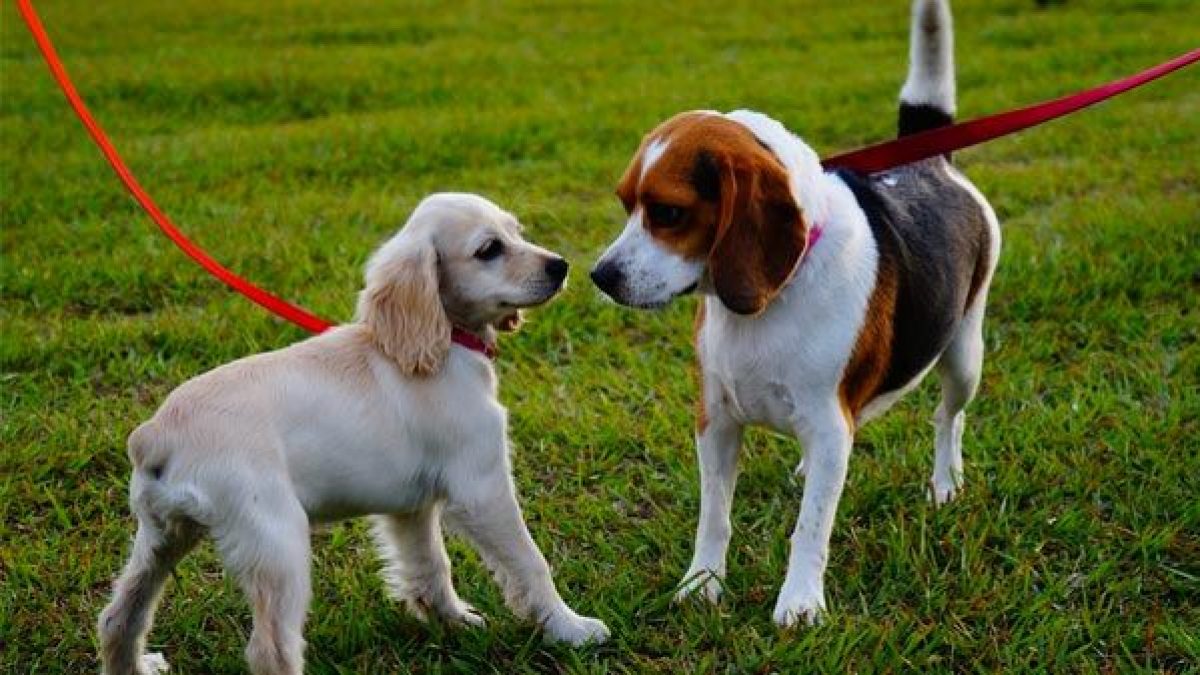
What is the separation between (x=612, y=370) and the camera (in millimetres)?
5332

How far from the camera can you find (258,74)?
448 inches

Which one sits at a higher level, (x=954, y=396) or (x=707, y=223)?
(x=707, y=223)

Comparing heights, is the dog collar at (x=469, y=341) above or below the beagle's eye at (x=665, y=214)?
below

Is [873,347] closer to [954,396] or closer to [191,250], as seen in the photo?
[954,396]

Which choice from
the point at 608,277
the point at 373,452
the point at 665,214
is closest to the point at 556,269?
the point at 608,277

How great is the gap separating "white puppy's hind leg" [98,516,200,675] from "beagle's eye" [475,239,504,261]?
3.13 feet

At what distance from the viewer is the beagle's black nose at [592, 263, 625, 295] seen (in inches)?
129

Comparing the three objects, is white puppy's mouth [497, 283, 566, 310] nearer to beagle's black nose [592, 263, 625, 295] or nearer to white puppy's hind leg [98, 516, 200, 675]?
beagle's black nose [592, 263, 625, 295]

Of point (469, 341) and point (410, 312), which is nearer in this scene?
point (410, 312)

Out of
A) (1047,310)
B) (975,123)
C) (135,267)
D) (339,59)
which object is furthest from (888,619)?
(339,59)

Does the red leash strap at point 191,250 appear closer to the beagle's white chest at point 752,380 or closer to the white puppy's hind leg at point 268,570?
the white puppy's hind leg at point 268,570

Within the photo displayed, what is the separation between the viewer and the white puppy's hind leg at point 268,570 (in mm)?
2990

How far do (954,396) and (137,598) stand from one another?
2428 mm

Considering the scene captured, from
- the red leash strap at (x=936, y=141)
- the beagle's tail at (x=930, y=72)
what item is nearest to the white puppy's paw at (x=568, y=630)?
the red leash strap at (x=936, y=141)
